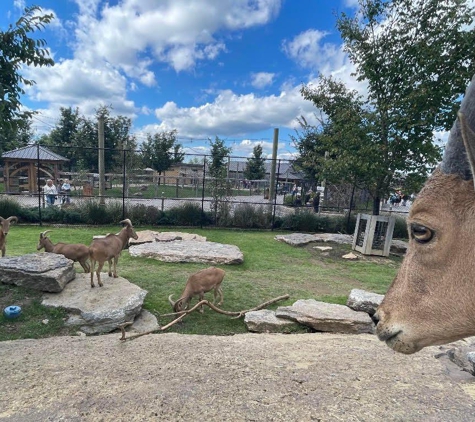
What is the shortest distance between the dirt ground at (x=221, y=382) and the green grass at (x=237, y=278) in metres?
0.64

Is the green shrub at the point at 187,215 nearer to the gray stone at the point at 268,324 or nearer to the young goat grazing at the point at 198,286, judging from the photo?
the young goat grazing at the point at 198,286

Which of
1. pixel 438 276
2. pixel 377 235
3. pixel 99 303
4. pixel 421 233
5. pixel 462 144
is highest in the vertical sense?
pixel 462 144

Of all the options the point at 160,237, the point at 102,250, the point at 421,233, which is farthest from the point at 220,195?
the point at 421,233

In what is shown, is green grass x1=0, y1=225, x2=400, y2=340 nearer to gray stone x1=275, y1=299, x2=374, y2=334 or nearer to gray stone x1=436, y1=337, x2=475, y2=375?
gray stone x1=275, y1=299, x2=374, y2=334

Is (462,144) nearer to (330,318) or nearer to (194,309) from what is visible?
(330,318)

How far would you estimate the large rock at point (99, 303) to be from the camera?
427 cm

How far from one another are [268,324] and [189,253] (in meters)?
4.05

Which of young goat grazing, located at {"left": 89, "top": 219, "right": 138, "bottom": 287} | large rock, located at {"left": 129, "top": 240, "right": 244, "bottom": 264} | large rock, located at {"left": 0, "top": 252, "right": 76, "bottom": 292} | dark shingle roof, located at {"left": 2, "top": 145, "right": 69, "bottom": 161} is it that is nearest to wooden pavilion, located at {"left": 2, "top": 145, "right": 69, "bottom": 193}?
dark shingle roof, located at {"left": 2, "top": 145, "right": 69, "bottom": 161}

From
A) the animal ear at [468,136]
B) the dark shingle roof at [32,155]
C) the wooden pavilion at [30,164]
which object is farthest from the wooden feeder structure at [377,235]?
the dark shingle roof at [32,155]

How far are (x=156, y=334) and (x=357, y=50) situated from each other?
952 cm

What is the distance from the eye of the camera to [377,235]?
392 inches

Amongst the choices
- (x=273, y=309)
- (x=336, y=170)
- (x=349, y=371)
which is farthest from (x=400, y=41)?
(x=349, y=371)

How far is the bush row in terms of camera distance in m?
12.3

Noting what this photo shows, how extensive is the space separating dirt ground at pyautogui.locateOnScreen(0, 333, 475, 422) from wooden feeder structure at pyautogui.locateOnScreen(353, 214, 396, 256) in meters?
6.37
